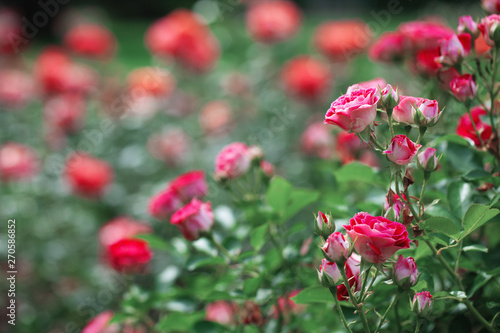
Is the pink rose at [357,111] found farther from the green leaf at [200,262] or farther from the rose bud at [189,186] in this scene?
the rose bud at [189,186]

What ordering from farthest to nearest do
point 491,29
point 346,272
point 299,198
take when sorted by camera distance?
point 299,198 < point 491,29 < point 346,272

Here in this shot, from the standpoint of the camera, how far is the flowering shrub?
2.74ft

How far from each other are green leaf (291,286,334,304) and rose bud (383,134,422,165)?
0.25 metres

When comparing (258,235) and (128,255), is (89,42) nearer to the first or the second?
(128,255)

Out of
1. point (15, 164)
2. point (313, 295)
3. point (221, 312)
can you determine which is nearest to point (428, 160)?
point (313, 295)

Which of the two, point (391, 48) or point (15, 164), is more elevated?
point (391, 48)

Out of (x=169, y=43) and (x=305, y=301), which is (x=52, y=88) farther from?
(x=305, y=301)

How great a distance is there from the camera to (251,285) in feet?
3.48

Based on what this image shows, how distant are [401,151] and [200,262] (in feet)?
1.71

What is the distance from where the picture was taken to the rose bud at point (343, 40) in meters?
2.92

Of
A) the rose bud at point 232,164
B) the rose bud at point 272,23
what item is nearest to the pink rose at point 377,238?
the rose bud at point 232,164

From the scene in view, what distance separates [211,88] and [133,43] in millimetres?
5499

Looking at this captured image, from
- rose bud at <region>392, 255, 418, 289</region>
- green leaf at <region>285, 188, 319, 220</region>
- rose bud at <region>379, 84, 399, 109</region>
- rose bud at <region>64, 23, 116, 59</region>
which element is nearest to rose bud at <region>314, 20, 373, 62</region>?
rose bud at <region>64, 23, 116, 59</region>

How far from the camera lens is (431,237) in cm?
83
